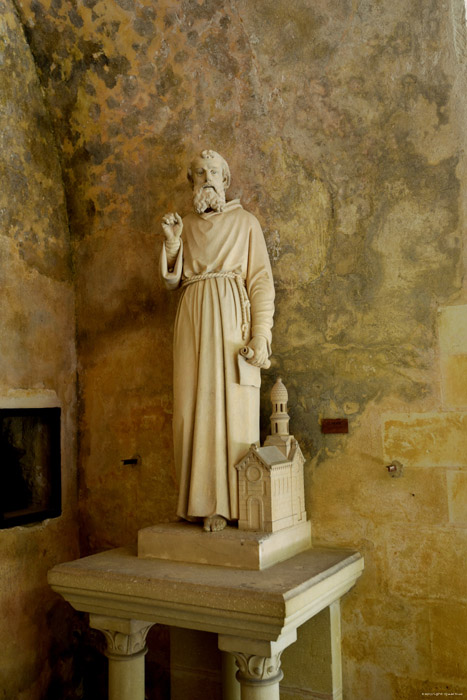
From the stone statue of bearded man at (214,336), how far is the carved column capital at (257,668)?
67cm

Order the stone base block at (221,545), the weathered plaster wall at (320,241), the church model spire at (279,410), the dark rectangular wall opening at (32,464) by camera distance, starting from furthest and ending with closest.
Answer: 1. the dark rectangular wall opening at (32,464)
2. the church model spire at (279,410)
3. the weathered plaster wall at (320,241)
4. the stone base block at (221,545)

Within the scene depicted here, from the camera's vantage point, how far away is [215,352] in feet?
10.9

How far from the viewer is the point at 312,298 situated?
148 inches

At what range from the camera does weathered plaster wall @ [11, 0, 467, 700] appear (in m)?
3.36

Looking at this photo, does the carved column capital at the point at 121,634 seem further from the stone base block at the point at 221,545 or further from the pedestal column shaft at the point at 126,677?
the stone base block at the point at 221,545

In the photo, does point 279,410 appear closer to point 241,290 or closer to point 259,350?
point 259,350

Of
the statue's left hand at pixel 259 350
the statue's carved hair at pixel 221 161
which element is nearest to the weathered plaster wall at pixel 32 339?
the statue's carved hair at pixel 221 161

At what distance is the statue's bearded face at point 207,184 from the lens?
137 inches

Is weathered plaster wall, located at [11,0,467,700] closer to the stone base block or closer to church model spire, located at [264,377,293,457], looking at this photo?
church model spire, located at [264,377,293,457]

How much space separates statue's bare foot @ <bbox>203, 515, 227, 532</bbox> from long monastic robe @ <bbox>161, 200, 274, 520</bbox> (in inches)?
1.2

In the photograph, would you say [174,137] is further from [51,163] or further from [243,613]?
[243,613]

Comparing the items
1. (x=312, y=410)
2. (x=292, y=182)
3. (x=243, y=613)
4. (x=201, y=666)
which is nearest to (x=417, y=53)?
(x=292, y=182)

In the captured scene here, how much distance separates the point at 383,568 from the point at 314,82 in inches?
117

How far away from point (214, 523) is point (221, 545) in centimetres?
15
